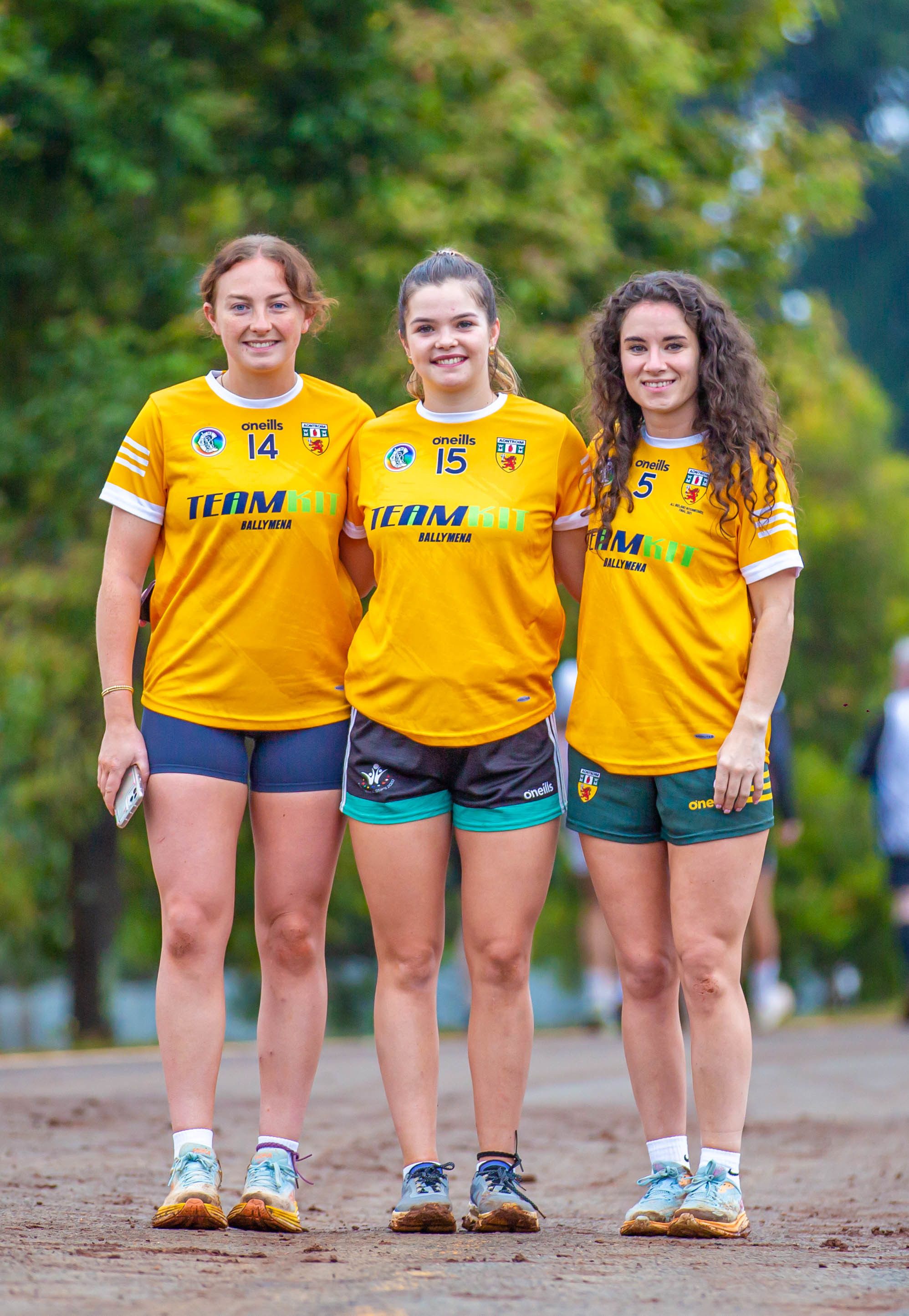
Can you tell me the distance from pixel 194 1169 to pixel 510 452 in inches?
72.8

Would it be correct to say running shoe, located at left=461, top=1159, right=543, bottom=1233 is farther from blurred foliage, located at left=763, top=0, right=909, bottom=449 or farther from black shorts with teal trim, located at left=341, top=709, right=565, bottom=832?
blurred foliage, located at left=763, top=0, right=909, bottom=449

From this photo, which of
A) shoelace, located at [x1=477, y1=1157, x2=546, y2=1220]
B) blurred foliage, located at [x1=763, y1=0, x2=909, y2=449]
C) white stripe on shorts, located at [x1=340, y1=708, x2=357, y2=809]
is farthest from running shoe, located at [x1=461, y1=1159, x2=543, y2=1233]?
blurred foliage, located at [x1=763, y1=0, x2=909, y2=449]

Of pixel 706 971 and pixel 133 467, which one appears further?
pixel 133 467

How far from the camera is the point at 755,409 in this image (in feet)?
14.0

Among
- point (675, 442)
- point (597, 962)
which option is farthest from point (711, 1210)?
point (597, 962)

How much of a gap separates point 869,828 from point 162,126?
538 inches

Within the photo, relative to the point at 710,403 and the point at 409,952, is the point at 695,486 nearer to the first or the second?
the point at 710,403

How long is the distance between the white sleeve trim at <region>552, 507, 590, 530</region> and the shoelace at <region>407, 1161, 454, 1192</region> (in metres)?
1.58

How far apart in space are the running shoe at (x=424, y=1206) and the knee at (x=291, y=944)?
1.87ft

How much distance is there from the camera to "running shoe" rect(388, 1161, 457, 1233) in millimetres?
4070

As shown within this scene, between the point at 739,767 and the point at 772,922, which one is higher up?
the point at 739,767

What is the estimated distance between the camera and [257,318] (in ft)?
14.2

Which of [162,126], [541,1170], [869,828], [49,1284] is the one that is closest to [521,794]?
[49,1284]

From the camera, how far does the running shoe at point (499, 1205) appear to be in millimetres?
4098
